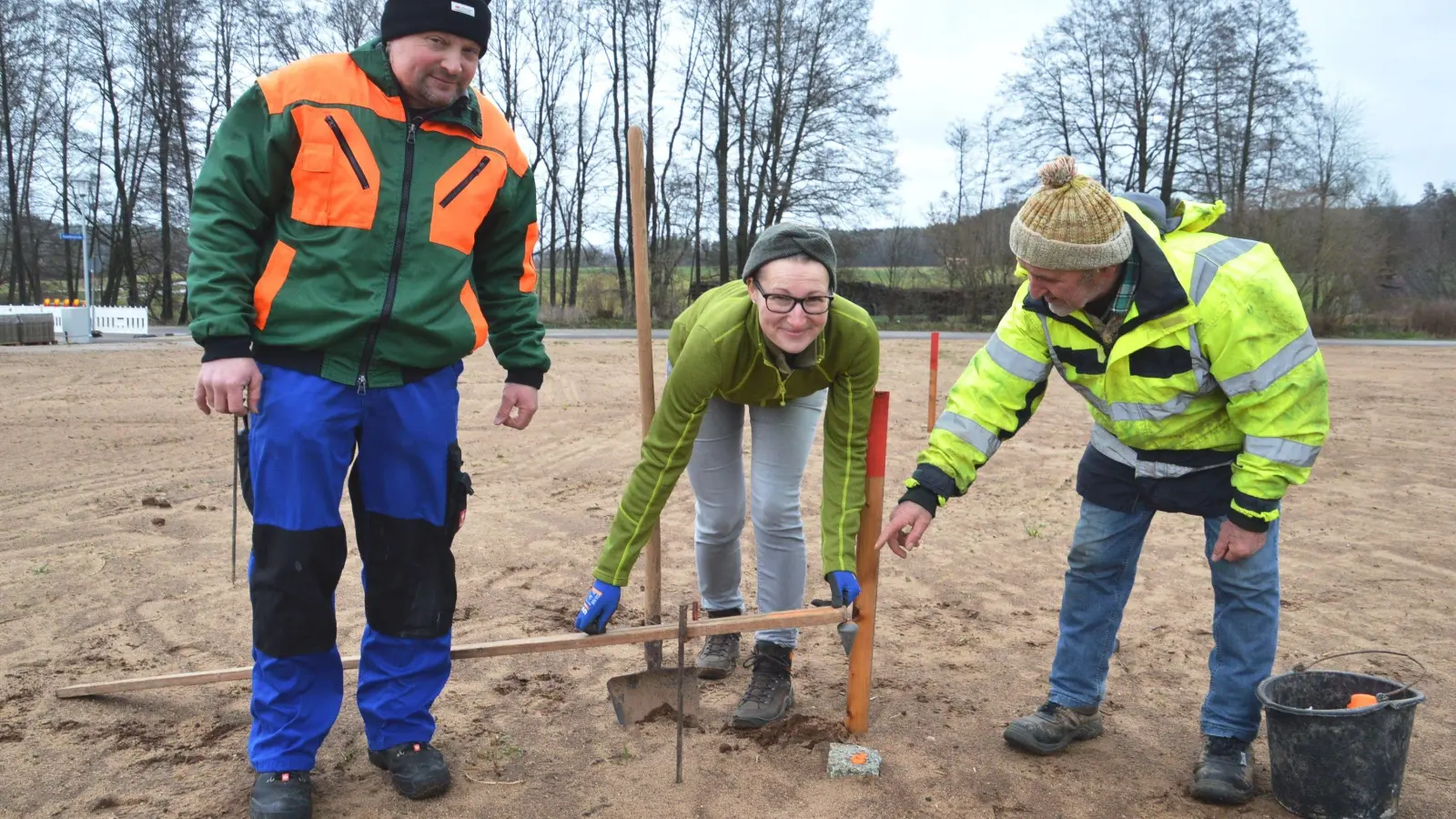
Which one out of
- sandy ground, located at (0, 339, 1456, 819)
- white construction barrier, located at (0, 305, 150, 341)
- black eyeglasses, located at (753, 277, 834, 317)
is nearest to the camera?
black eyeglasses, located at (753, 277, 834, 317)

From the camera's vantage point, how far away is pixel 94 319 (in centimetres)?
2164

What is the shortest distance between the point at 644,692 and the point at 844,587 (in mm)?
746

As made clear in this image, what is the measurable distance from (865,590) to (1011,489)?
419cm

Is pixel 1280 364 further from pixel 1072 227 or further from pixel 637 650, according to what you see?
pixel 637 650

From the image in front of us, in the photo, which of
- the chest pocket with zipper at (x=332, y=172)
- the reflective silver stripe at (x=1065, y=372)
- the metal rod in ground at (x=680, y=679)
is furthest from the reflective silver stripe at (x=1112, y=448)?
the chest pocket with zipper at (x=332, y=172)

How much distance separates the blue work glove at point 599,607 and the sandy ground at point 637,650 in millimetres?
463

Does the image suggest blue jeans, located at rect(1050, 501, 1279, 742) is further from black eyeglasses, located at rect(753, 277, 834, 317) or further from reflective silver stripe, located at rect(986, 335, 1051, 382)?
black eyeglasses, located at rect(753, 277, 834, 317)

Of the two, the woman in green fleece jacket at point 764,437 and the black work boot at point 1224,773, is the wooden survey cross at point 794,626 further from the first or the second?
the black work boot at point 1224,773

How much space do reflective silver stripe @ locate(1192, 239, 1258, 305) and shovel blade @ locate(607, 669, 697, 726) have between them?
1.95 m

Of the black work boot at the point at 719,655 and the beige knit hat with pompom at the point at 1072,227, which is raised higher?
the beige knit hat with pompom at the point at 1072,227

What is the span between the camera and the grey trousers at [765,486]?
355 centimetres

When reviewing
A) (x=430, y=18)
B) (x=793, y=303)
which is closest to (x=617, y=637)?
(x=793, y=303)

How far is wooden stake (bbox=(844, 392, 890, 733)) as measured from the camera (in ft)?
11.0

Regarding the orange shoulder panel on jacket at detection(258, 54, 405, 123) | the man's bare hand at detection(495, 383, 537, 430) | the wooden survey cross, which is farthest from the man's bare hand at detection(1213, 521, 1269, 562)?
the orange shoulder panel on jacket at detection(258, 54, 405, 123)
